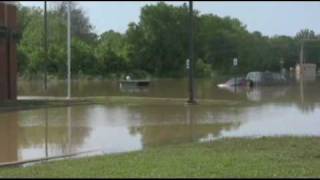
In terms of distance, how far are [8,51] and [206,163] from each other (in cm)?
2494

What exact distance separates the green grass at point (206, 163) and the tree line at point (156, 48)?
54531mm

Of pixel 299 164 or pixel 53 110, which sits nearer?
pixel 299 164

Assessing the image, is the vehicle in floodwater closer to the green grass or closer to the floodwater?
the floodwater

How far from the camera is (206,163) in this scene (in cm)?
1114

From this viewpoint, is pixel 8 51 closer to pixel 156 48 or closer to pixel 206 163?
pixel 206 163

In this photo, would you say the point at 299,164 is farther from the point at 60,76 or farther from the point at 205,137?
the point at 60,76

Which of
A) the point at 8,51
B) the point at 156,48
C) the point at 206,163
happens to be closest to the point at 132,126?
the point at 206,163

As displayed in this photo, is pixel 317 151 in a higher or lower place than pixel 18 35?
lower

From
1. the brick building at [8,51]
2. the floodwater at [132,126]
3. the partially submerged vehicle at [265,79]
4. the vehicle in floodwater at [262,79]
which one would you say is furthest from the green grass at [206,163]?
the partially submerged vehicle at [265,79]

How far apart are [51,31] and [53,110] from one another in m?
39.7

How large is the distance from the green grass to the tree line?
54531mm

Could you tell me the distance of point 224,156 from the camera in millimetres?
12484

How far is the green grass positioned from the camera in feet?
32.7

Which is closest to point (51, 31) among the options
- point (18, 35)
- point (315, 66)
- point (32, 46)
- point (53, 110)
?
point (32, 46)
